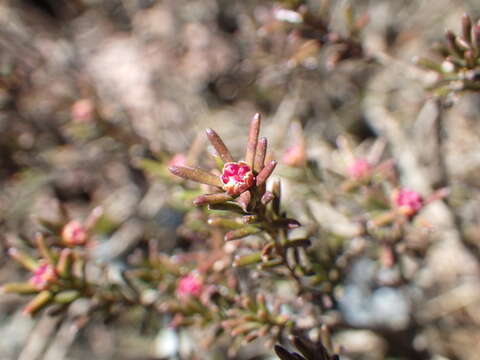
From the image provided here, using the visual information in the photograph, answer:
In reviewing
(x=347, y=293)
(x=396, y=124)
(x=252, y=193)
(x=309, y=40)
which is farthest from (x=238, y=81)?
(x=252, y=193)

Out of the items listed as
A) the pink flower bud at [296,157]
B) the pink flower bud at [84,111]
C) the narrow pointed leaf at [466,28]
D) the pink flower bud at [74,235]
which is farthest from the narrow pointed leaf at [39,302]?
the narrow pointed leaf at [466,28]

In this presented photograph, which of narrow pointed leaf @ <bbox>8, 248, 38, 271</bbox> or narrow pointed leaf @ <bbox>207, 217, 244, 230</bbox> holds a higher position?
narrow pointed leaf @ <bbox>207, 217, 244, 230</bbox>

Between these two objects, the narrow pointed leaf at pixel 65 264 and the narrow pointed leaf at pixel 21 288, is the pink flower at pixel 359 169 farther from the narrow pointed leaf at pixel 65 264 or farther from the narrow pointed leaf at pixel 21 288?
the narrow pointed leaf at pixel 21 288

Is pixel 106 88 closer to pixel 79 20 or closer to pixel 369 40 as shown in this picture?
pixel 79 20

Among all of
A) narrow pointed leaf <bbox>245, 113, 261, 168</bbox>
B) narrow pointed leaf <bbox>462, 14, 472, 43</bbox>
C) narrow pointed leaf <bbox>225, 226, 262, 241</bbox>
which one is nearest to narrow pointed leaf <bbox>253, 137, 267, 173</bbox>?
narrow pointed leaf <bbox>245, 113, 261, 168</bbox>

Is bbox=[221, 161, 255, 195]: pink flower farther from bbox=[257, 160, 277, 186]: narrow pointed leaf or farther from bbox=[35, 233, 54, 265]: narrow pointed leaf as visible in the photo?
bbox=[35, 233, 54, 265]: narrow pointed leaf

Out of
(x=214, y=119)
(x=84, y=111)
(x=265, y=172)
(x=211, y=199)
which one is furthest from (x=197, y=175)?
(x=214, y=119)
